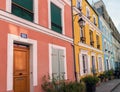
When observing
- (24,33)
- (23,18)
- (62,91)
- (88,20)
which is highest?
(88,20)

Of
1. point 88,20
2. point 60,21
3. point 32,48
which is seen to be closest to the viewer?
point 32,48

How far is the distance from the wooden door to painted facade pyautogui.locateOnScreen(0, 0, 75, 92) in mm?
117

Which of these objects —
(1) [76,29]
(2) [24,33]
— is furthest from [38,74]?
(1) [76,29]

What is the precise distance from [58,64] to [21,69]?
2896 millimetres

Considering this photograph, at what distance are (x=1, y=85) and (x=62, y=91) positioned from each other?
3055 mm

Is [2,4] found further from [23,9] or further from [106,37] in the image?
[106,37]

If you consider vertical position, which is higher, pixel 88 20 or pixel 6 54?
pixel 88 20

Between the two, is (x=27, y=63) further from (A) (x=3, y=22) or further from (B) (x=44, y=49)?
(A) (x=3, y=22)

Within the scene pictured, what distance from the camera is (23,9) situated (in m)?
8.39

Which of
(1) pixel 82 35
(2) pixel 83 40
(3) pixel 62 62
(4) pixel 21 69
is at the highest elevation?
(1) pixel 82 35

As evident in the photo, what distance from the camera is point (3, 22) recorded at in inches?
279

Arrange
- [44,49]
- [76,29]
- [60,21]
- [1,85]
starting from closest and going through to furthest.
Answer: [1,85]
[44,49]
[60,21]
[76,29]

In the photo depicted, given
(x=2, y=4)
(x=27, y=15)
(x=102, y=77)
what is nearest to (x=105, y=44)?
(x=102, y=77)

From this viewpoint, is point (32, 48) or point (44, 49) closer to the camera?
point (32, 48)
